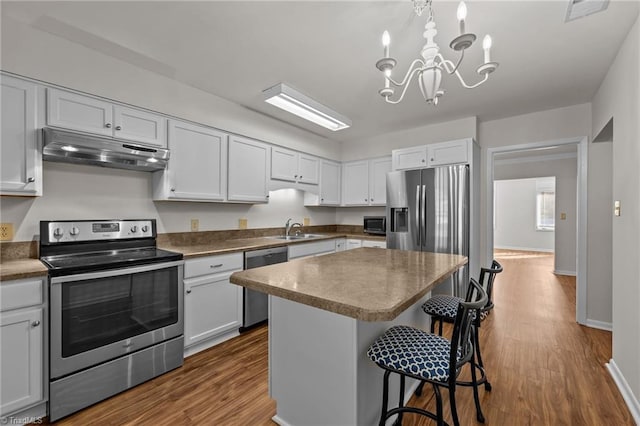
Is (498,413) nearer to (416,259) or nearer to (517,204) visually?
(416,259)

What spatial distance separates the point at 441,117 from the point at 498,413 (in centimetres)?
319

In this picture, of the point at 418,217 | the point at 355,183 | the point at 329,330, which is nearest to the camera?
the point at 329,330

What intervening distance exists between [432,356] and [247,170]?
107 inches

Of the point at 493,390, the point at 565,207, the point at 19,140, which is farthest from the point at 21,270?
the point at 565,207

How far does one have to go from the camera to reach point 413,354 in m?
1.27

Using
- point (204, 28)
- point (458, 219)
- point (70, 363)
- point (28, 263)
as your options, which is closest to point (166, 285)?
point (70, 363)

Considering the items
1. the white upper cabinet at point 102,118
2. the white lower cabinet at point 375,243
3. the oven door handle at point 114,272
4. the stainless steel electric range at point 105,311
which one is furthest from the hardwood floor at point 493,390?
the white upper cabinet at point 102,118

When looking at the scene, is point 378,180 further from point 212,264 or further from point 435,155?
point 212,264

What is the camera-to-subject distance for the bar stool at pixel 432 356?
3.83ft

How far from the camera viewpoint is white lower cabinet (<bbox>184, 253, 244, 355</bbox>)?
2451 mm

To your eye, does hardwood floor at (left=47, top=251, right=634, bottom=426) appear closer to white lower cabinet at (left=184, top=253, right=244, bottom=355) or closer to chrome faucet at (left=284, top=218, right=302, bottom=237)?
white lower cabinet at (left=184, top=253, right=244, bottom=355)

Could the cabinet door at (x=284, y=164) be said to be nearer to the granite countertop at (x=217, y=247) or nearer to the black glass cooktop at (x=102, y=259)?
the granite countertop at (x=217, y=247)

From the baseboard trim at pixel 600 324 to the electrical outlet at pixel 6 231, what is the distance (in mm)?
5336

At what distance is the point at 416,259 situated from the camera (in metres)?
2.04
